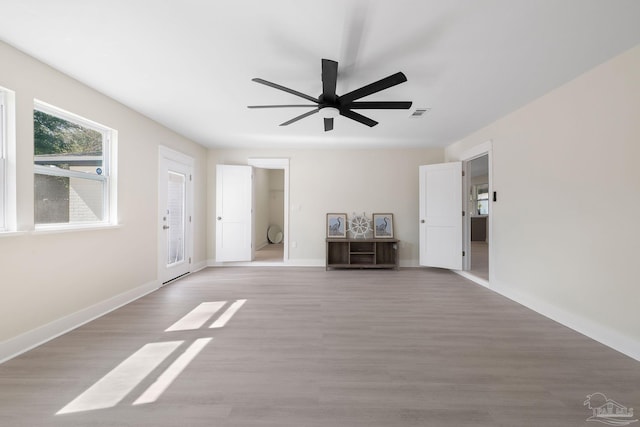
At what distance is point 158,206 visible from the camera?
163 inches

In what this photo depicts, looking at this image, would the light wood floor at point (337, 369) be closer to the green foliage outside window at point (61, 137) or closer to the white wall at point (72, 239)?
the white wall at point (72, 239)

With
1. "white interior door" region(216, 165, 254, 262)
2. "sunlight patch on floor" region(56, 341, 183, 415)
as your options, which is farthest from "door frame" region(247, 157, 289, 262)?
"sunlight patch on floor" region(56, 341, 183, 415)

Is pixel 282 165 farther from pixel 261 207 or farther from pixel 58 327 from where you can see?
pixel 58 327

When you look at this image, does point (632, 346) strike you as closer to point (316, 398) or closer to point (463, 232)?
point (316, 398)

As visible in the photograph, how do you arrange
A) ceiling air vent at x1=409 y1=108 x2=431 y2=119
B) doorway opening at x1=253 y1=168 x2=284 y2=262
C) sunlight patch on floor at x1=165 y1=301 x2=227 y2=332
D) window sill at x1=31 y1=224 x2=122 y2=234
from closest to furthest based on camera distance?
window sill at x1=31 y1=224 x2=122 y2=234 → sunlight patch on floor at x1=165 y1=301 x2=227 y2=332 → ceiling air vent at x1=409 y1=108 x2=431 y2=119 → doorway opening at x1=253 y1=168 x2=284 y2=262

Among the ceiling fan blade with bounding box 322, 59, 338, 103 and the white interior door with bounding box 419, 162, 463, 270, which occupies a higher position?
the ceiling fan blade with bounding box 322, 59, 338, 103

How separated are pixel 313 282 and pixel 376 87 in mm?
3167

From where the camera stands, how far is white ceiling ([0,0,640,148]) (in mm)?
1802

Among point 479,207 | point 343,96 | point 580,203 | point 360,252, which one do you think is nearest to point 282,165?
point 360,252

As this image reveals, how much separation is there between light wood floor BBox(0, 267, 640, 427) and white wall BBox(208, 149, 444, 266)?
7.98 feet

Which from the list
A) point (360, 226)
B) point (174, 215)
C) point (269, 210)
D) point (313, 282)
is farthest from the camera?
point (269, 210)

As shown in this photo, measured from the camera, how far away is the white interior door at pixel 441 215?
5035 mm

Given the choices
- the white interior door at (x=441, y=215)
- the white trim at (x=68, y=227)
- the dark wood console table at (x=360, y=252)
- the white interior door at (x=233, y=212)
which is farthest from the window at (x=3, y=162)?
the white interior door at (x=441, y=215)

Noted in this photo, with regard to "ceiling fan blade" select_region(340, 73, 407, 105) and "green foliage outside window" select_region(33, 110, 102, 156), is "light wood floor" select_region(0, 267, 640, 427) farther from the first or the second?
"ceiling fan blade" select_region(340, 73, 407, 105)
